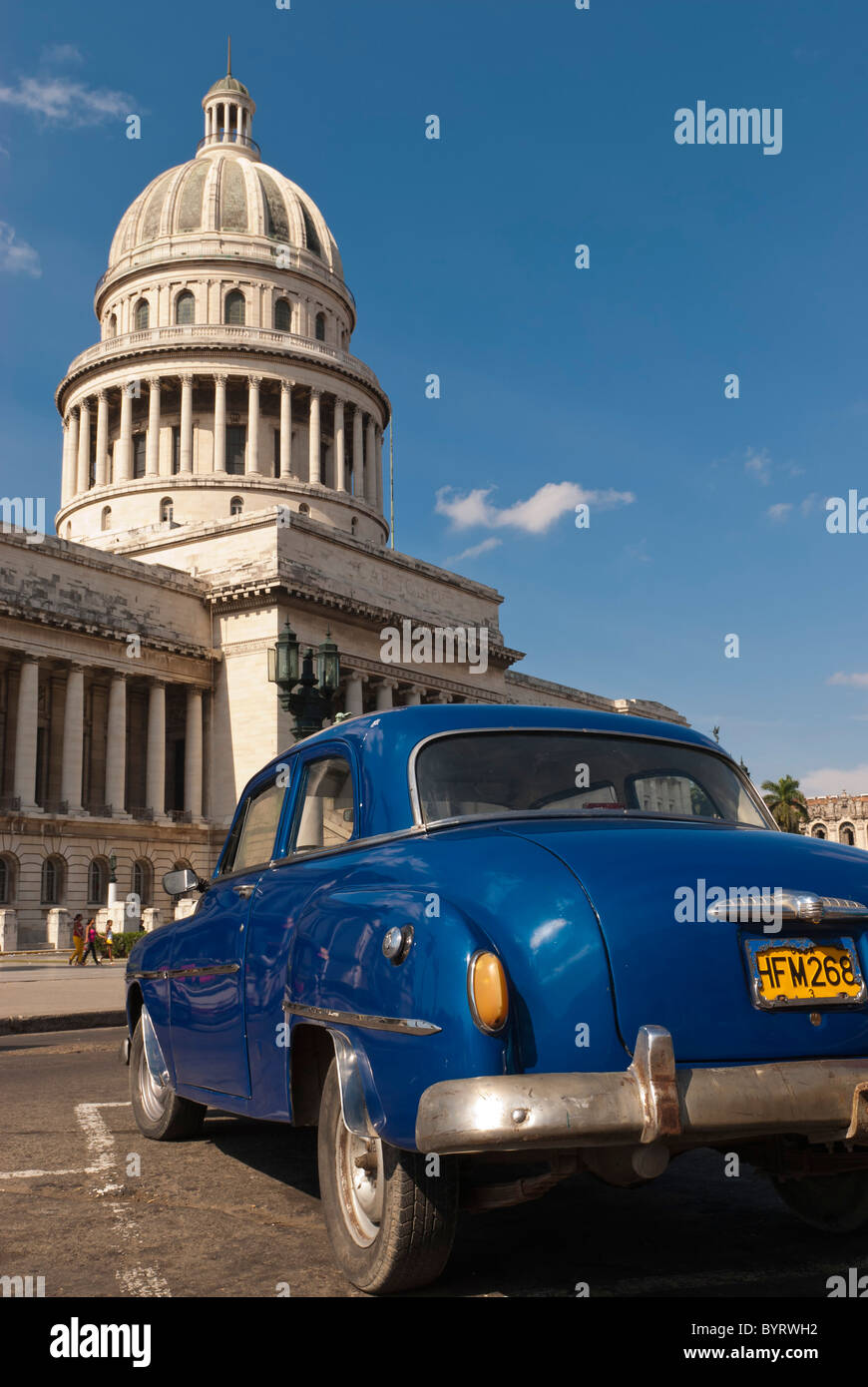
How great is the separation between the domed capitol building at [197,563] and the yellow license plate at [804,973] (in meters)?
33.5

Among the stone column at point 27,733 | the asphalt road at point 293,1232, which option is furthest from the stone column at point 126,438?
the asphalt road at point 293,1232

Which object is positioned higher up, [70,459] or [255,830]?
[70,459]

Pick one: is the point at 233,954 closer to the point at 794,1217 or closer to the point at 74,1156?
the point at 74,1156

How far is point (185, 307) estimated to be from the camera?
64812 mm

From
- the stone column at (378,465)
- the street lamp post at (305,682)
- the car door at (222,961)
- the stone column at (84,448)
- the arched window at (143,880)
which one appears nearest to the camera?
the car door at (222,961)

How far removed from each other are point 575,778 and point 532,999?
1411mm

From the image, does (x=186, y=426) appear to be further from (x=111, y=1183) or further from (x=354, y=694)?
(x=111, y=1183)

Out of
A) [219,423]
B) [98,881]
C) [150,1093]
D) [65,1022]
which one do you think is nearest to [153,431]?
[219,423]

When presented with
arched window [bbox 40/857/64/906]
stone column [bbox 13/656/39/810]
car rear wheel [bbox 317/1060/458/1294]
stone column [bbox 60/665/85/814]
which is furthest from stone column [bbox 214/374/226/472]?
car rear wheel [bbox 317/1060/458/1294]

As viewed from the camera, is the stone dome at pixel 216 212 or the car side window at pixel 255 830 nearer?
the car side window at pixel 255 830

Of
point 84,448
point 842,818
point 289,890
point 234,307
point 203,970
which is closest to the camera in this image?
point 289,890

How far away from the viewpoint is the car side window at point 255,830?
533cm

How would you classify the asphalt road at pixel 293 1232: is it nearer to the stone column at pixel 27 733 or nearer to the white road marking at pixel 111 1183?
the white road marking at pixel 111 1183
